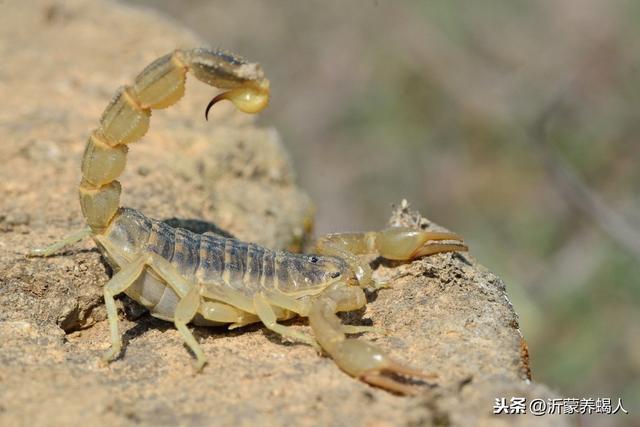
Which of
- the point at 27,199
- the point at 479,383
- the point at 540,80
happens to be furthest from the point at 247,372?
the point at 540,80

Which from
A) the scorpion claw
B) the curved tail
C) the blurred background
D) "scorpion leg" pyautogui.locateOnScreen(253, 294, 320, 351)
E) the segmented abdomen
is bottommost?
the scorpion claw

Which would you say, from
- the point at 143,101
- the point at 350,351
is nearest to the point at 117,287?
the point at 143,101

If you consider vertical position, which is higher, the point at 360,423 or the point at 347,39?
the point at 347,39

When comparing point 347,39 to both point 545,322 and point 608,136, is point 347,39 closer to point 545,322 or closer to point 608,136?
point 608,136

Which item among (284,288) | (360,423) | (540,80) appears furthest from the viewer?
(540,80)

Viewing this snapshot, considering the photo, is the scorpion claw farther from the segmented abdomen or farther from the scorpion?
the segmented abdomen

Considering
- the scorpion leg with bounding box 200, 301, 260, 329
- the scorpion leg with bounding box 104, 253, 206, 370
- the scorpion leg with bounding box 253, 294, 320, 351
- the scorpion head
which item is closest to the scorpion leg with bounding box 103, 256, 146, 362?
the scorpion leg with bounding box 104, 253, 206, 370

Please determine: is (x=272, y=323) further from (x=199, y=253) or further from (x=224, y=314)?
(x=199, y=253)
